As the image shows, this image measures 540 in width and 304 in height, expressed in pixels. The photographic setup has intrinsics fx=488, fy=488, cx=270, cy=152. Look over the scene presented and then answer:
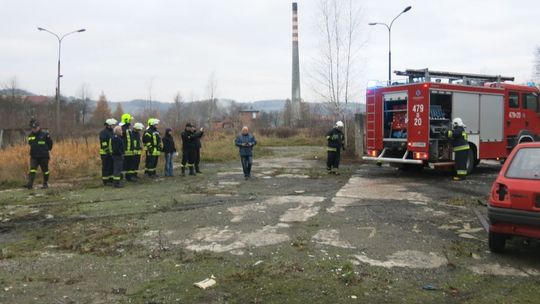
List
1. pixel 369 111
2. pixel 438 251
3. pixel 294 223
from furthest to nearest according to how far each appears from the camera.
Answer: pixel 369 111, pixel 294 223, pixel 438 251

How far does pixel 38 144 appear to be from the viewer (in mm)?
12531

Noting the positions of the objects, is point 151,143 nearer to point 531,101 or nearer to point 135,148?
point 135,148

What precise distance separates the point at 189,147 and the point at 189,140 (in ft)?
0.76

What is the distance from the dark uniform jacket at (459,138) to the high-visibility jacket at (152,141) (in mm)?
8289

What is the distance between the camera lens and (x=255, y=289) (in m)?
4.93

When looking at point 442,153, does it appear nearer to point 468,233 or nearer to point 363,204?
point 363,204

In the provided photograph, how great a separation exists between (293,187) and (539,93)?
9.76m

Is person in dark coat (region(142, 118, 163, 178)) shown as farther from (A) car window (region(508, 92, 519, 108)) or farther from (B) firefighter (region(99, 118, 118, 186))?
(A) car window (region(508, 92, 519, 108))

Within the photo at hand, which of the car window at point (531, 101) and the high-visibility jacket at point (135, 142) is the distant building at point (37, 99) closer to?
→ the high-visibility jacket at point (135, 142)

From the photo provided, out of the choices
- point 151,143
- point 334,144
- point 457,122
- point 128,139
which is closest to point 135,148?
point 128,139

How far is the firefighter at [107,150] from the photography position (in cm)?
1288

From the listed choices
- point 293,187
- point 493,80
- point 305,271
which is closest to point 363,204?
point 293,187

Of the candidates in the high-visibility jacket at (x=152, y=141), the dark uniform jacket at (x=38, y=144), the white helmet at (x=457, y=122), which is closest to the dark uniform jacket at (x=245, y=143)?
the high-visibility jacket at (x=152, y=141)

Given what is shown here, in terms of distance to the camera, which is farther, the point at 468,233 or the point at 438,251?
the point at 468,233
